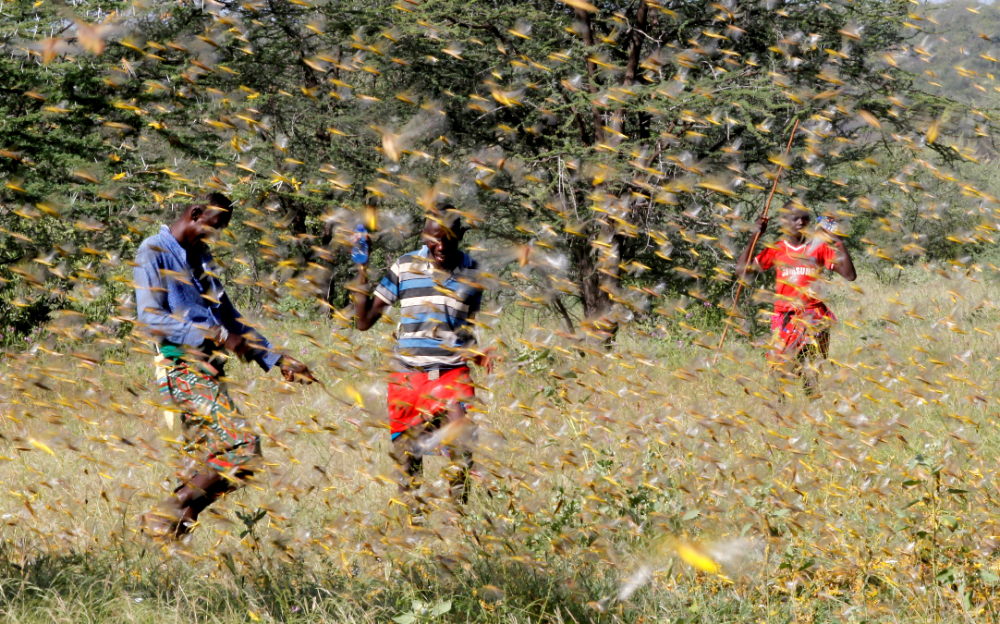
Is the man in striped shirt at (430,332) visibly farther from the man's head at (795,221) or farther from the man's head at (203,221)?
the man's head at (795,221)

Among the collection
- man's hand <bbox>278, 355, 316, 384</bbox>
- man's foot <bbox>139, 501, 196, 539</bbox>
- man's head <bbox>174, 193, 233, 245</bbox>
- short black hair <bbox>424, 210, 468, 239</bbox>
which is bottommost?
man's foot <bbox>139, 501, 196, 539</bbox>

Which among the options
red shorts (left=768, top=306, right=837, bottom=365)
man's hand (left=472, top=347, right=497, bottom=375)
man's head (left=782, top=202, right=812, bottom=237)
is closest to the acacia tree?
man's head (left=782, top=202, right=812, bottom=237)

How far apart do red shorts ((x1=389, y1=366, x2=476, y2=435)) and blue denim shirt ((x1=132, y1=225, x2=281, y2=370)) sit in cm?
61

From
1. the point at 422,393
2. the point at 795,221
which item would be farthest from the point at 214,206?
the point at 795,221

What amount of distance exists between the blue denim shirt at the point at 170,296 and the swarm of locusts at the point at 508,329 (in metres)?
0.02

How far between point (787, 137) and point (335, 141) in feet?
21.7

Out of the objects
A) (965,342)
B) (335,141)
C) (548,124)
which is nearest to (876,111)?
(965,342)

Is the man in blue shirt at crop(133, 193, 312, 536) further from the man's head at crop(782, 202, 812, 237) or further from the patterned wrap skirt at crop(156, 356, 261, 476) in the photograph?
the man's head at crop(782, 202, 812, 237)

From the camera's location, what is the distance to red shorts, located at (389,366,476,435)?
14.3 ft

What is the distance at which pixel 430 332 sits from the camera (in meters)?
4.42

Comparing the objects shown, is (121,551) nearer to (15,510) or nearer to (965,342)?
(15,510)

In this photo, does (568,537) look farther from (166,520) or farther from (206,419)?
(166,520)

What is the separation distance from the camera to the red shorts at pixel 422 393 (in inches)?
171

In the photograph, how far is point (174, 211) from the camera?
11.9 metres
